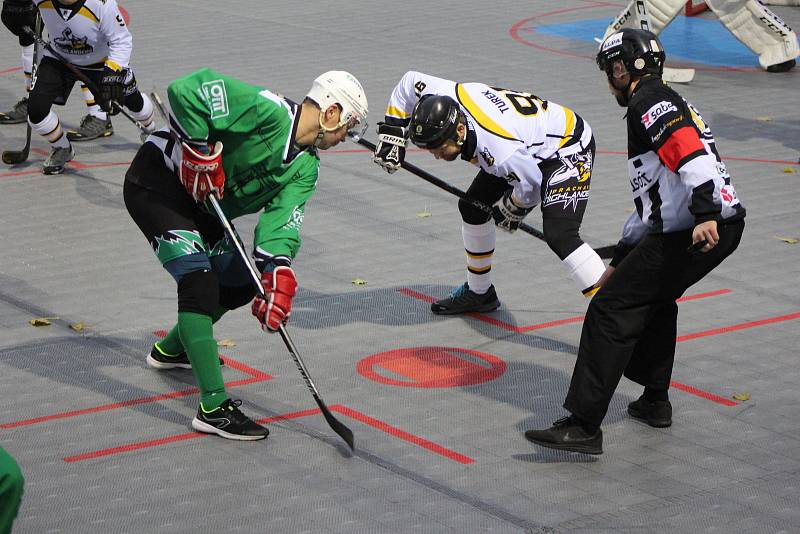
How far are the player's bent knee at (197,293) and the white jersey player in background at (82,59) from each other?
419 centimetres

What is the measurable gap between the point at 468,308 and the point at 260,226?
6.03 feet

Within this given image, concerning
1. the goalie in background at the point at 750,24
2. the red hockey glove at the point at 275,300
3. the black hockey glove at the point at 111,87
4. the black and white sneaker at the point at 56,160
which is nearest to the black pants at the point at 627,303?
the red hockey glove at the point at 275,300

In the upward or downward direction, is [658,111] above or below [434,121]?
above

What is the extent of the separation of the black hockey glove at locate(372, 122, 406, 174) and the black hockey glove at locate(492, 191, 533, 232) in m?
0.56

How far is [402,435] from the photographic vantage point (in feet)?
17.4

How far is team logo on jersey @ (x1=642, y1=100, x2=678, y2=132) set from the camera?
15.9 ft

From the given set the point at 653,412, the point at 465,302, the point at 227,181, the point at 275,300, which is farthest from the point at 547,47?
the point at 275,300

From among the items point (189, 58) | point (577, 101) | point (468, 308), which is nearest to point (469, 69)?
point (577, 101)

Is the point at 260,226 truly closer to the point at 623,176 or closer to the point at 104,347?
the point at 104,347

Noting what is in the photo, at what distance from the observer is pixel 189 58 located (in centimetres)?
1309

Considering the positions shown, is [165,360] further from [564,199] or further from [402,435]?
[564,199]

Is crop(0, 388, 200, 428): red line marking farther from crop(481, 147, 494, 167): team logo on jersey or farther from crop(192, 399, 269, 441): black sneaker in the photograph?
crop(481, 147, 494, 167): team logo on jersey

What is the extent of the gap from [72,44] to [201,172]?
4.53m

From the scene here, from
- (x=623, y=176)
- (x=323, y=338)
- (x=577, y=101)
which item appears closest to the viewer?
(x=323, y=338)
